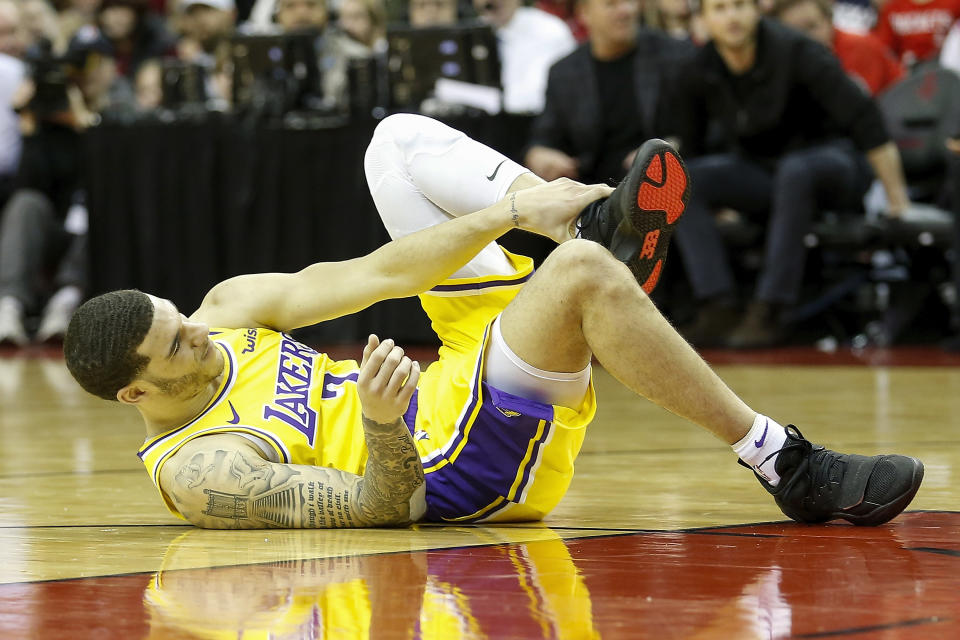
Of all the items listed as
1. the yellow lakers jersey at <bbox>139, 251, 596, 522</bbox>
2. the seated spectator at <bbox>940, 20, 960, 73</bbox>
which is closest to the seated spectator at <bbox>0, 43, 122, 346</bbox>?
the seated spectator at <bbox>940, 20, 960, 73</bbox>

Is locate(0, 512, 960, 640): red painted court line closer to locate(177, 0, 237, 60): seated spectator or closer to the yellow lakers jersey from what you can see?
the yellow lakers jersey

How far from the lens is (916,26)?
25.8 ft

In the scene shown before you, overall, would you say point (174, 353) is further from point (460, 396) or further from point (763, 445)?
point (763, 445)

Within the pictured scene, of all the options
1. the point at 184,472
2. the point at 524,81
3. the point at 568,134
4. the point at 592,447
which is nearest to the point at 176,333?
the point at 184,472

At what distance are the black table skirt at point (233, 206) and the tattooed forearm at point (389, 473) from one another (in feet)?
13.9

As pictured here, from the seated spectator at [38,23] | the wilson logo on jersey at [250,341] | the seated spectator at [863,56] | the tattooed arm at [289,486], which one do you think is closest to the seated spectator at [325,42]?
the seated spectator at [863,56]

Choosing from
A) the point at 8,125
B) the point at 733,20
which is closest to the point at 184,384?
the point at 733,20

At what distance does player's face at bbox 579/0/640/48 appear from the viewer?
22.3 ft

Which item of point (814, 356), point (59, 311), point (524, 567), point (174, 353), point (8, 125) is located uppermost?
point (174, 353)

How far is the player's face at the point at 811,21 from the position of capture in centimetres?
730

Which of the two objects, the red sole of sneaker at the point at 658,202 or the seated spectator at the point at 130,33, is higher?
the red sole of sneaker at the point at 658,202

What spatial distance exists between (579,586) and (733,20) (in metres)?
4.91

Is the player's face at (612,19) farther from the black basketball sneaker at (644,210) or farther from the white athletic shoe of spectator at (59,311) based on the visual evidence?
the black basketball sneaker at (644,210)

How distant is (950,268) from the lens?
7.14m
